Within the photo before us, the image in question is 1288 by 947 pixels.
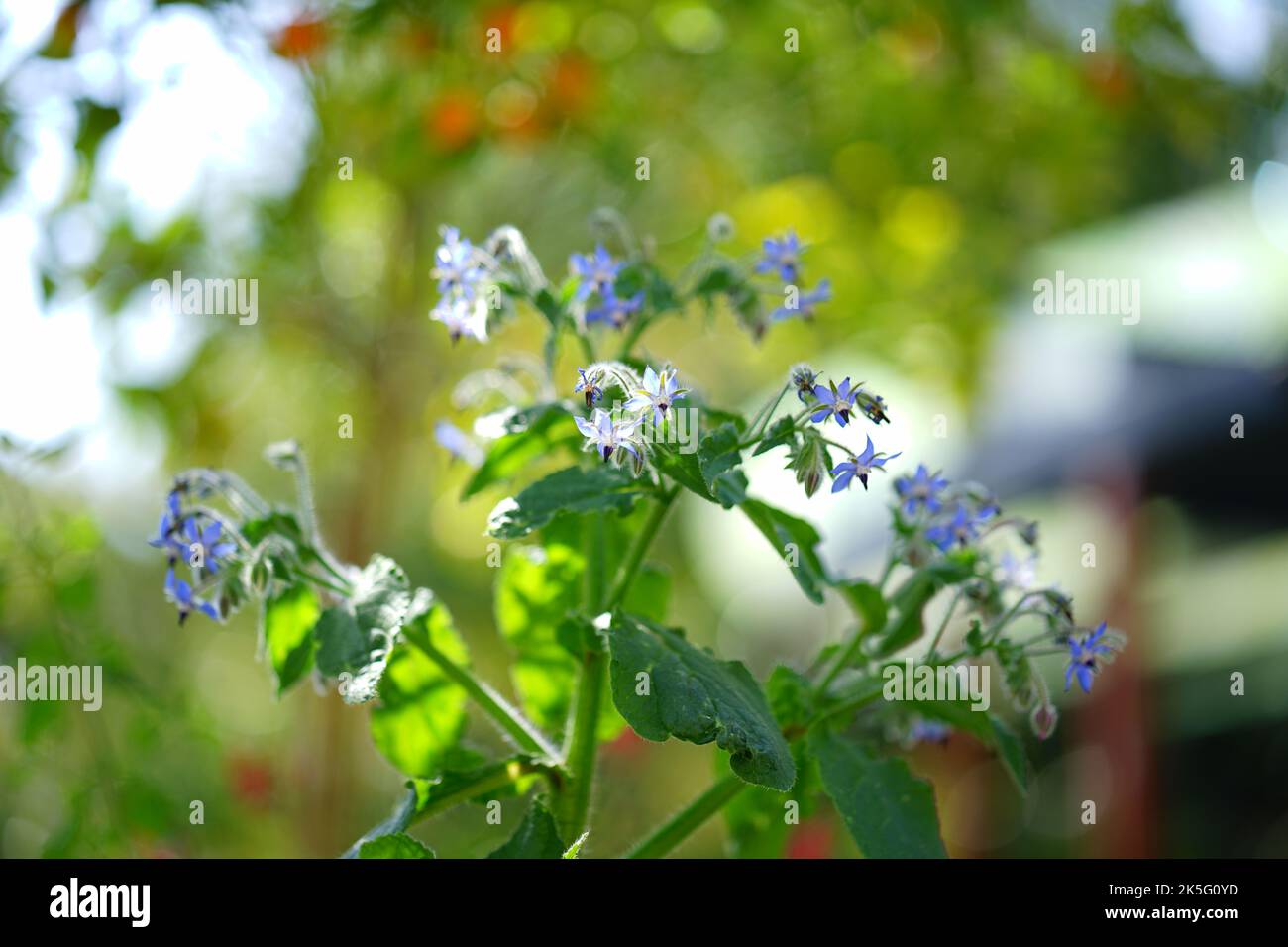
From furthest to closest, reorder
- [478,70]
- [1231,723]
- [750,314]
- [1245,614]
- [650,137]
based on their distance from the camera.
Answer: [1231,723]
[1245,614]
[650,137]
[478,70]
[750,314]

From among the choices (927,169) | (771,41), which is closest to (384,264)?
(771,41)

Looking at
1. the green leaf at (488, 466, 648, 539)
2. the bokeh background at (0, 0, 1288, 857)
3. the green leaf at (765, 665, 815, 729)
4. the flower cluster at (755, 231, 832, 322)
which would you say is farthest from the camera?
the bokeh background at (0, 0, 1288, 857)

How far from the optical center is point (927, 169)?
3.40 metres

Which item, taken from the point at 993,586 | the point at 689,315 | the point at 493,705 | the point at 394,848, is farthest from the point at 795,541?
the point at 689,315

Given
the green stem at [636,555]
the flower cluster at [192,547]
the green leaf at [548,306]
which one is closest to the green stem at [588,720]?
the green stem at [636,555]

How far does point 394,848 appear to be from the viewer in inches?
39.0

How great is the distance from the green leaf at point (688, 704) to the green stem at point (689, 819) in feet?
0.46

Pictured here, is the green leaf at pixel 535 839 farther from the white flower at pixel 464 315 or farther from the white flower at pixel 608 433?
the white flower at pixel 464 315

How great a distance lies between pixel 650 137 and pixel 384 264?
30.7 inches

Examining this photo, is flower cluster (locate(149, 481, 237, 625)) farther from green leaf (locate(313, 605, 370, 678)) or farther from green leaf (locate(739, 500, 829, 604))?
green leaf (locate(739, 500, 829, 604))

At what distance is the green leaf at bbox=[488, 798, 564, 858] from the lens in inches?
40.0

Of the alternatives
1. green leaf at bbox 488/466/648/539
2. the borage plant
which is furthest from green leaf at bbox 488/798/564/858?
green leaf at bbox 488/466/648/539

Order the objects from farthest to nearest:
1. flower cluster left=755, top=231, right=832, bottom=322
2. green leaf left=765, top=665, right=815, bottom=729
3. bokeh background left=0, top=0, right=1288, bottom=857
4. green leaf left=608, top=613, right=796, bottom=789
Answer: bokeh background left=0, top=0, right=1288, bottom=857 < flower cluster left=755, top=231, right=832, bottom=322 < green leaf left=765, top=665, right=815, bottom=729 < green leaf left=608, top=613, right=796, bottom=789

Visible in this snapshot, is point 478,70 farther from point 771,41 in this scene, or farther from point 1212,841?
point 1212,841
